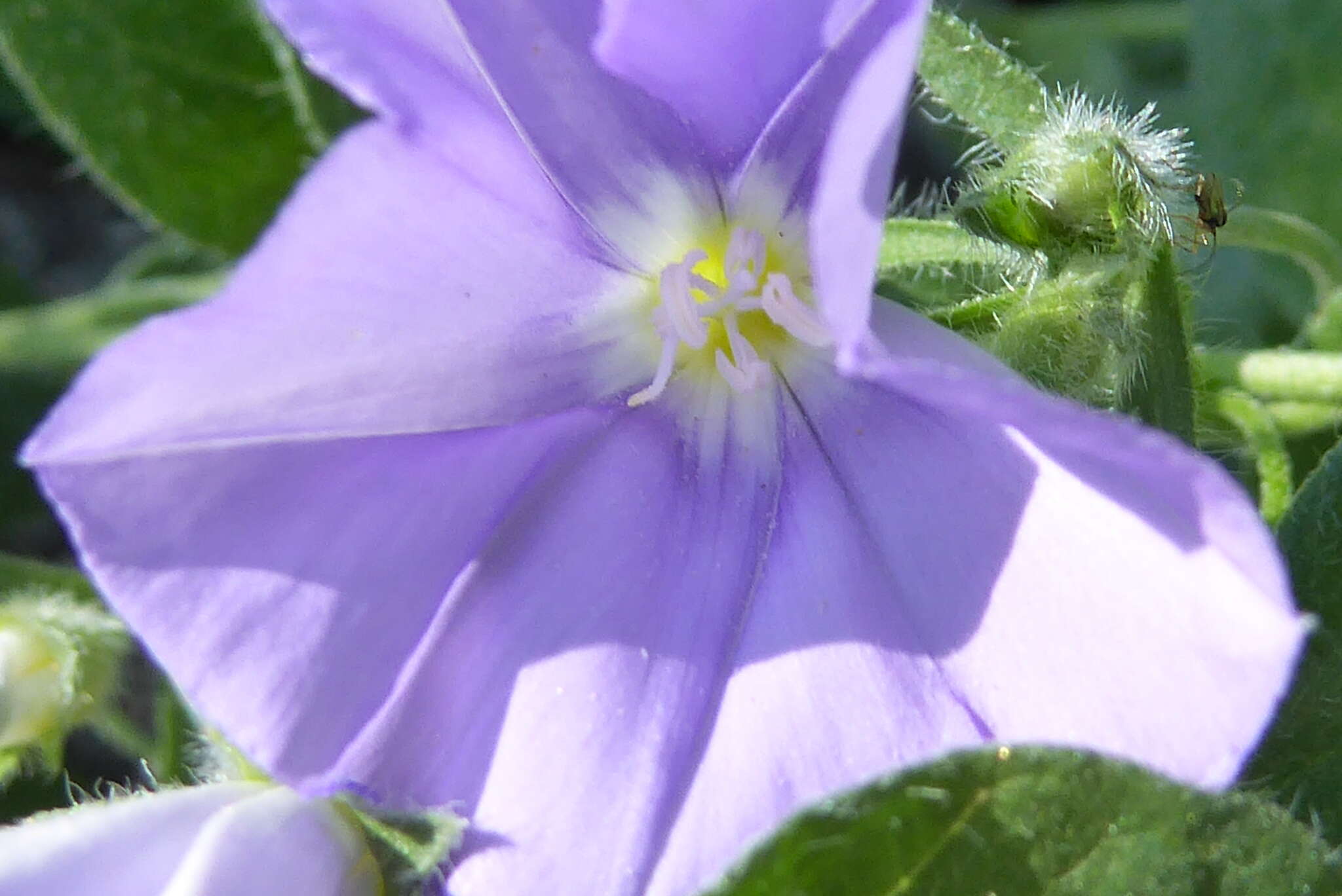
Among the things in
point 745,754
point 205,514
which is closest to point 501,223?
point 205,514

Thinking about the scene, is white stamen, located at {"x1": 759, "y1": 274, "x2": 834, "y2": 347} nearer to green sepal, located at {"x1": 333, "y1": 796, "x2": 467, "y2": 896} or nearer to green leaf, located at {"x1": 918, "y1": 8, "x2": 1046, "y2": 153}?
green leaf, located at {"x1": 918, "y1": 8, "x2": 1046, "y2": 153}

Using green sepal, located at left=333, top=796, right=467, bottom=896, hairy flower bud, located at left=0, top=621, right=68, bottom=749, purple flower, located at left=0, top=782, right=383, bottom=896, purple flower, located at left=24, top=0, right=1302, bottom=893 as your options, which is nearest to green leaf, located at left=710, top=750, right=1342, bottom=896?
purple flower, located at left=24, top=0, right=1302, bottom=893

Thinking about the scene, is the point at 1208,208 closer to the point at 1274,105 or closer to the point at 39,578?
the point at 1274,105

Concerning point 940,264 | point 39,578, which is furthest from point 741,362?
point 39,578

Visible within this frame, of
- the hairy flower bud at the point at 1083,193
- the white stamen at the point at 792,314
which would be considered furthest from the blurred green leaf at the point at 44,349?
the hairy flower bud at the point at 1083,193

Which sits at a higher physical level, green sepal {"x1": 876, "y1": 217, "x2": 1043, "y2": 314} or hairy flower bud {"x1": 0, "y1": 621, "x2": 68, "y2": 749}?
green sepal {"x1": 876, "y1": 217, "x2": 1043, "y2": 314}

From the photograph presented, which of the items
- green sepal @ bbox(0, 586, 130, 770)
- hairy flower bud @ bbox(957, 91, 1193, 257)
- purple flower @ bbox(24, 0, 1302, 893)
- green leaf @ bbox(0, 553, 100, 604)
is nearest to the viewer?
A: purple flower @ bbox(24, 0, 1302, 893)

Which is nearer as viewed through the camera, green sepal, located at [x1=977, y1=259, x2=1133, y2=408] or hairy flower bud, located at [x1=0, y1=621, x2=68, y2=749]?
green sepal, located at [x1=977, y1=259, x2=1133, y2=408]
